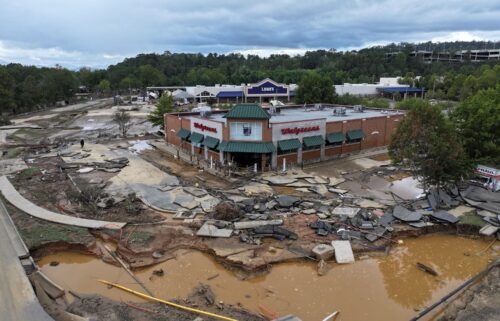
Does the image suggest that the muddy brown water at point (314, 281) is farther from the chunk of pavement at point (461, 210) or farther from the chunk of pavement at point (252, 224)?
the chunk of pavement at point (461, 210)

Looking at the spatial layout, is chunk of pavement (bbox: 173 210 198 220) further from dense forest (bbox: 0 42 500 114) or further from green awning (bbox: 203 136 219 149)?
dense forest (bbox: 0 42 500 114)

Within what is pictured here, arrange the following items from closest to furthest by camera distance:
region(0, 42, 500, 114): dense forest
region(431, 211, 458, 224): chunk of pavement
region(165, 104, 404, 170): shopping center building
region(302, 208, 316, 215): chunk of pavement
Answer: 1. region(431, 211, 458, 224): chunk of pavement
2. region(302, 208, 316, 215): chunk of pavement
3. region(165, 104, 404, 170): shopping center building
4. region(0, 42, 500, 114): dense forest

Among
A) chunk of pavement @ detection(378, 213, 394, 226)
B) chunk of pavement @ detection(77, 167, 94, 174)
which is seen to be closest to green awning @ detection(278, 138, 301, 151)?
chunk of pavement @ detection(378, 213, 394, 226)

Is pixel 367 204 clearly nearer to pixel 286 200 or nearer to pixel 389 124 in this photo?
pixel 286 200

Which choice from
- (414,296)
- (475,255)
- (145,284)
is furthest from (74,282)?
(475,255)

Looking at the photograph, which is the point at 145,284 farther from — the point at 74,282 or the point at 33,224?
the point at 33,224

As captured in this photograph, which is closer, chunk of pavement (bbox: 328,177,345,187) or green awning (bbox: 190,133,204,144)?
chunk of pavement (bbox: 328,177,345,187)
